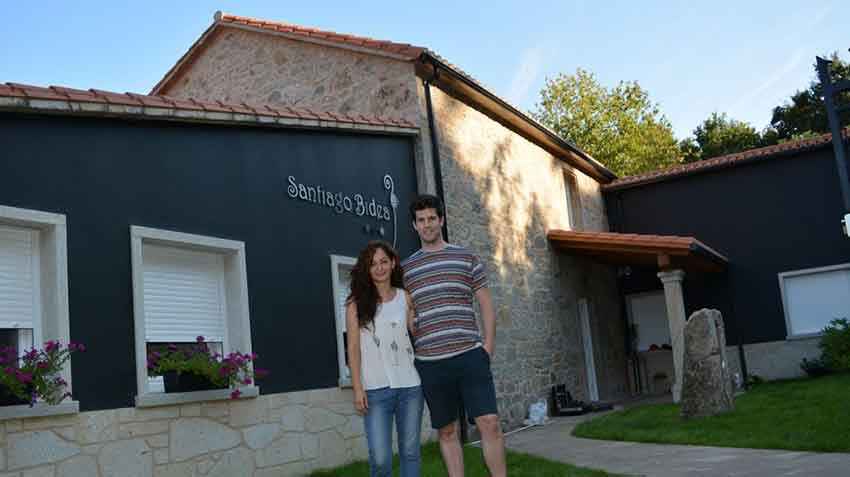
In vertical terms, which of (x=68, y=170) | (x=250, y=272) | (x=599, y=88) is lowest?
(x=250, y=272)

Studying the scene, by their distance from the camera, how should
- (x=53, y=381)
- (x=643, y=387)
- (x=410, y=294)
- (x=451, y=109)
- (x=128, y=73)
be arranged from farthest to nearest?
(x=643, y=387) < (x=128, y=73) < (x=451, y=109) < (x=53, y=381) < (x=410, y=294)

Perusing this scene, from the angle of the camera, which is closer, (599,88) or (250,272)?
(250,272)

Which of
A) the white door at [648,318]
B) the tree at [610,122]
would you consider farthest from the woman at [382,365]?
the tree at [610,122]

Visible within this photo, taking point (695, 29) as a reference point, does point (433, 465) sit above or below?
below

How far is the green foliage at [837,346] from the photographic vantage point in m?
14.0

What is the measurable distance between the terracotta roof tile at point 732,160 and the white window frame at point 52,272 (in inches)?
528

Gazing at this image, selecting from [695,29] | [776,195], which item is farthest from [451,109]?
[695,29]

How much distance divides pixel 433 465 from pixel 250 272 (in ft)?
7.49

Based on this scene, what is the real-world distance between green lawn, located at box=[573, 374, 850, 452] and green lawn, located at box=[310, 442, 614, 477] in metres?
1.52

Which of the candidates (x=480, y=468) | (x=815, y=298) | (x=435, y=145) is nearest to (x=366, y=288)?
(x=480, y=468)

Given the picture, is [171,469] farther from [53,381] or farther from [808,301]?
[808,301]

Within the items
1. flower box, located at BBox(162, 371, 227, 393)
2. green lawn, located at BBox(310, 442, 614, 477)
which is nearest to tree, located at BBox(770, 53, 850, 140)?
green lawn, located at BBox(310, 442, 614, 477)

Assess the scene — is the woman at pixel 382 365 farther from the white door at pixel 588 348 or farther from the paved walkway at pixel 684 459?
the white door at pixel 588 348

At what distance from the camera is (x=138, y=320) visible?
5.99 metres
